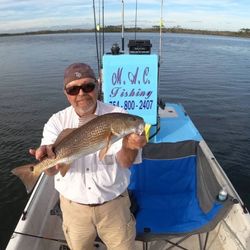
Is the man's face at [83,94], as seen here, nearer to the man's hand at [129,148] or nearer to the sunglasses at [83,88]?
the sunglasses at [83,88]

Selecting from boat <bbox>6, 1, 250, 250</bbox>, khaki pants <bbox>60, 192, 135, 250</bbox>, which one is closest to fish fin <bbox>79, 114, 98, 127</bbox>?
khaki pants <bbox>60, 192, 135, 250</bbox>

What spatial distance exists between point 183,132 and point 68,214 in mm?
3665

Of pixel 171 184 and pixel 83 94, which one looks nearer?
pixel 83 94

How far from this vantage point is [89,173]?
3021mm

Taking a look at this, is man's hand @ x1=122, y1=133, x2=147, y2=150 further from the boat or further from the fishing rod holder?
the fishing rod holder

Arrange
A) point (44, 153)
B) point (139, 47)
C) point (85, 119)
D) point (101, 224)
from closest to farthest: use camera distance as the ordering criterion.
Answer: point (44, 153), point (85, 119), point (101, 224), point (139, 47)

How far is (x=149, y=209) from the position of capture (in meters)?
5.12

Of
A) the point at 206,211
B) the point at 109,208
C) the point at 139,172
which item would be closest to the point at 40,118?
the point at 139,172

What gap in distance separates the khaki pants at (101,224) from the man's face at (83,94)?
37.0 inches

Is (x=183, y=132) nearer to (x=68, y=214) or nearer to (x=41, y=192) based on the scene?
(x=41, y=192)

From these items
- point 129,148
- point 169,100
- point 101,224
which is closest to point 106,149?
point 129,148

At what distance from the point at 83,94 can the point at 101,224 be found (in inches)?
50.7

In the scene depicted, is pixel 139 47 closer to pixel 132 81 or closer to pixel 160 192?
pixel 132 81

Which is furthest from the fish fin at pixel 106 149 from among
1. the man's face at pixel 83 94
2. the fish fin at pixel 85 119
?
the man's face at pixel 83 94
